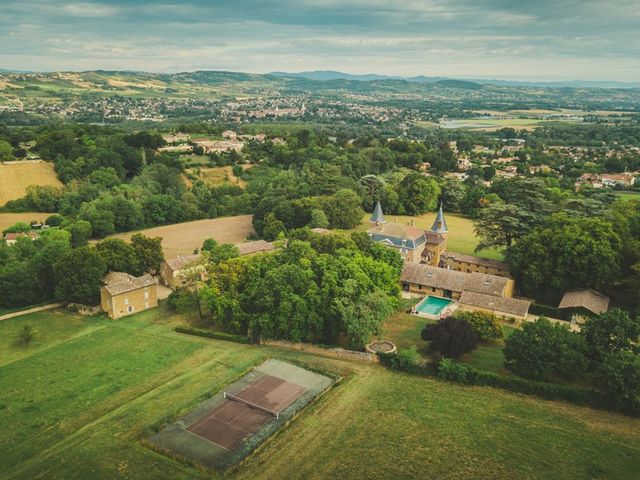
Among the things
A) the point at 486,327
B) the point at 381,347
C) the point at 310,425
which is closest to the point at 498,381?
the point at 486,327

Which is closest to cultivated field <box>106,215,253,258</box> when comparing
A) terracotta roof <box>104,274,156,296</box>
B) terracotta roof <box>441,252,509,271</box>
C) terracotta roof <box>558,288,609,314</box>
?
terracotta roof <box>104,274,156,296</box>

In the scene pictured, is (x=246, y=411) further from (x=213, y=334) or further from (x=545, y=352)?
(x=545, y=352)

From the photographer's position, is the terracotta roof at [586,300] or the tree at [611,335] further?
the terracotta roof at [586,300]

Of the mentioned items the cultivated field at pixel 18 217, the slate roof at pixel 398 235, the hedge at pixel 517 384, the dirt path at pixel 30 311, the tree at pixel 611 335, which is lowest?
the dirt path at pixel 30 311

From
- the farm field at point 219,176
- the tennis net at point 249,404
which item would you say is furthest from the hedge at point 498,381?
the farm field at point 219,176

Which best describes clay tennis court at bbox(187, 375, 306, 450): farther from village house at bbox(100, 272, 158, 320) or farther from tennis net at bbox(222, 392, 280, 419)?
village house at bbox(100, 272, 158, 320)

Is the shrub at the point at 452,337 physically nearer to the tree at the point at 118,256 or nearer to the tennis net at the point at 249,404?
the tennis net at the point at 249,404
